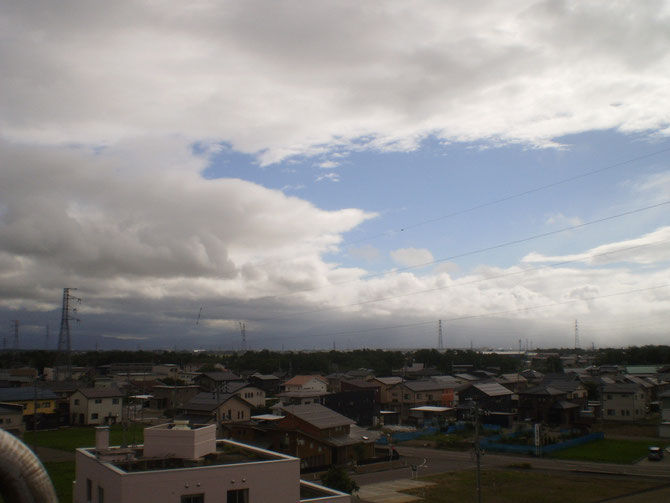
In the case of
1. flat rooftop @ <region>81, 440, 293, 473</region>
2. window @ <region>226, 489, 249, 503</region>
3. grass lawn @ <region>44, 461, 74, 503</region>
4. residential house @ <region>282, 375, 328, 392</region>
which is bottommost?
residential house @ <region>282, 375, 328, 392</region>

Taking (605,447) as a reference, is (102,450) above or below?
above

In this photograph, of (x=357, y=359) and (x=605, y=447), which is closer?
(x=605, y=447)

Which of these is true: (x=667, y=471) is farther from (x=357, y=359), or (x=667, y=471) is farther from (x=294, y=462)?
(x=357, y=359)

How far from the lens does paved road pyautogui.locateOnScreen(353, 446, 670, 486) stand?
24266 mm

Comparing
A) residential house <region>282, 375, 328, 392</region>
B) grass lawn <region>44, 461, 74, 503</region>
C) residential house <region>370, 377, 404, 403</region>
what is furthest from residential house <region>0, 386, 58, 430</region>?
residential house <region>370, 377, 404, 403</region>

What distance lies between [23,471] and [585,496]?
71.1ft

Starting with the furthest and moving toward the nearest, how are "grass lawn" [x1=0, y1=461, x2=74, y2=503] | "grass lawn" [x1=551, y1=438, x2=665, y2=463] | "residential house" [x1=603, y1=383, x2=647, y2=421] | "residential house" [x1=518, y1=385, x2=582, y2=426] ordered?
"residential house" [x1=603, y1=383, x2=647, y2=421] < "residential house" [x1=518, y1=385, x2=582, y2=426] < "grass lawn" [x1=551, y1=438, x2=665, y2=463] < "grass lawn" [x1=0, y1=461, x2=74, y2=503]

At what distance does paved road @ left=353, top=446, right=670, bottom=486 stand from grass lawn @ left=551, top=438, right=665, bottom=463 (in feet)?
3.14

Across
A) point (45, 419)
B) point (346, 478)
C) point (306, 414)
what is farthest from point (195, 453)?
point (45, 419)

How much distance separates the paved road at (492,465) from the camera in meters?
24.3

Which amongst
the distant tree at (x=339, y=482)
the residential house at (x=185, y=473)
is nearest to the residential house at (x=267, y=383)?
the distant tree at (x=339, y=482)

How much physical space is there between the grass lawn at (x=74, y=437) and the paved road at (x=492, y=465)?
14224 mm

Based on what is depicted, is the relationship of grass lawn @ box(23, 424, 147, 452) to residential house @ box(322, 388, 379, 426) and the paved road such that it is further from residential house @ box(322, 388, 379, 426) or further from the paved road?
the paved road

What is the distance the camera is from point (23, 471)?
11.3 ft
